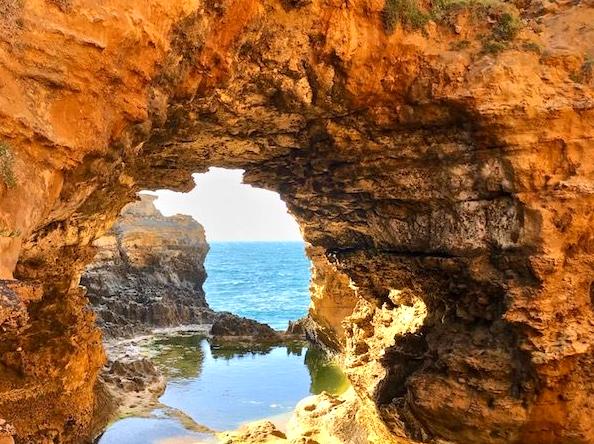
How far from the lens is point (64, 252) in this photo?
12766mm

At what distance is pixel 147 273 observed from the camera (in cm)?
3962

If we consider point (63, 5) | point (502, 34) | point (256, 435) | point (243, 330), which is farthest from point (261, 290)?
point (63, 5)

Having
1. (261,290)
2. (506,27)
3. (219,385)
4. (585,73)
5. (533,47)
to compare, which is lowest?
(261,290)

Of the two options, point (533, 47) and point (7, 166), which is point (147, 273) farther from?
point (7, 166)

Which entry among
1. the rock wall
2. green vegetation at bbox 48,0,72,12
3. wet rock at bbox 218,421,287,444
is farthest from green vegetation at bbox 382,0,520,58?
the rock wall

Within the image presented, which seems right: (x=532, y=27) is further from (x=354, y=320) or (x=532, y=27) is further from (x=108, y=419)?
(x=108, y=419)

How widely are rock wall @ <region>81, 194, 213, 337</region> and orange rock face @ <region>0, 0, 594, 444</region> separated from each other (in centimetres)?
2001

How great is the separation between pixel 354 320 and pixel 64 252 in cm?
980

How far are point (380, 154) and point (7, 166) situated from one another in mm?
7959

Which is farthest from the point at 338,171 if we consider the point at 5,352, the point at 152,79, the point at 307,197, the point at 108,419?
the point at 108,419

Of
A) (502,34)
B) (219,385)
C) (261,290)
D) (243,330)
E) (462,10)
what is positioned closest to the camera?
(502,34)

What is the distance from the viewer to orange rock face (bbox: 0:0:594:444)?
6.69 meters

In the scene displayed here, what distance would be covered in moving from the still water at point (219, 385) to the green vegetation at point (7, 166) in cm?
1153

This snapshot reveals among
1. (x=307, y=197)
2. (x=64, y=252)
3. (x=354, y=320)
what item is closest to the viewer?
(x=64, y=252)
